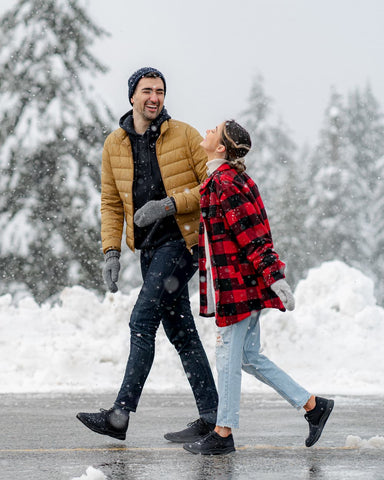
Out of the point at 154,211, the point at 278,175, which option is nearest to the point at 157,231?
the point at 154,211

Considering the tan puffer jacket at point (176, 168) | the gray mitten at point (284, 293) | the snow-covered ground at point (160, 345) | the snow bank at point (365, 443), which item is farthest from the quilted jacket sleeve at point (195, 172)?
the snow-covered ground at point (160, 345)

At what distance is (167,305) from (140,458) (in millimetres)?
986

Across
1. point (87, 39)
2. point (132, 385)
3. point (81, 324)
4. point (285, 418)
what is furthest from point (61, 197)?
point (132, 385)

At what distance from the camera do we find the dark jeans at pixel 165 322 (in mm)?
5125

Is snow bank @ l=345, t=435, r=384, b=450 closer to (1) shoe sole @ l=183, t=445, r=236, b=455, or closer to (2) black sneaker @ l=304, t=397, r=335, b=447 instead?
(2) black sneaker @ l=304, t=397, r=335, b=447

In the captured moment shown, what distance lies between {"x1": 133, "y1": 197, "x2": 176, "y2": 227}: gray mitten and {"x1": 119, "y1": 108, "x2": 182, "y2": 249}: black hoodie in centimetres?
16

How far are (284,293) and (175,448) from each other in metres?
1.26

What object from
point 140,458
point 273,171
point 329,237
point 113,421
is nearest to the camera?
point 140,458

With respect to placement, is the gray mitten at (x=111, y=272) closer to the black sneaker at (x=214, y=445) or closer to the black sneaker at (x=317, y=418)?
the black sneaker at (x=214, y=445)

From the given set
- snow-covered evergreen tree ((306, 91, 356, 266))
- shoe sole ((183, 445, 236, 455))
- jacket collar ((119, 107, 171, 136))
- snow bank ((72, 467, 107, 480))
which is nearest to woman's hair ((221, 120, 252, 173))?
jacket collar ((119, 107, 171, 136))

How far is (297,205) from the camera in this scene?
3944 cm

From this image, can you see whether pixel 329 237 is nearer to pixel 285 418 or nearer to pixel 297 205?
pixel 297 205

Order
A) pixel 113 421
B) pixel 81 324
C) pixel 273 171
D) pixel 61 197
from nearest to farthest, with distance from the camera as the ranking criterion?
pixel 113 421 < pixel 81 324 < pixel 61 197 < pixel 273 171

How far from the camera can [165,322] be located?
5395 mm
